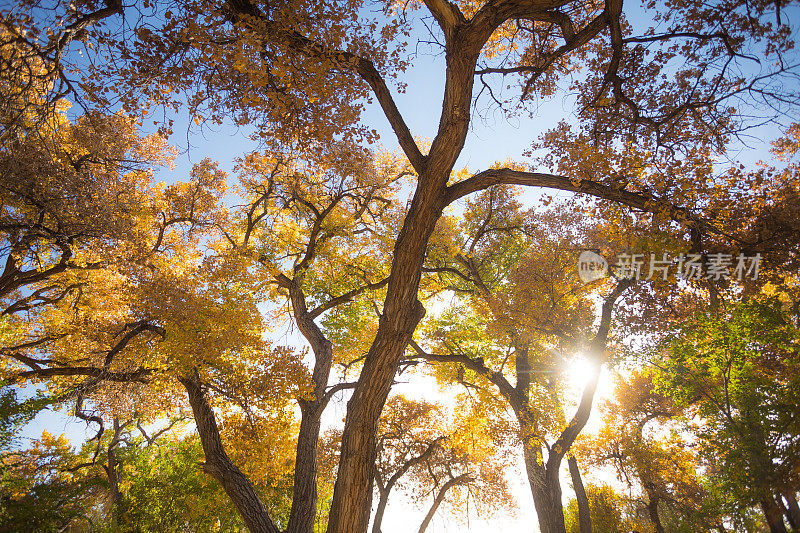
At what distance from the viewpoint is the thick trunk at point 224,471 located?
8.09 meters

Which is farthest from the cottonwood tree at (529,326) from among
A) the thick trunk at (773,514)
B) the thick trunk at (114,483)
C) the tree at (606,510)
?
the thick trunk at (114,483)

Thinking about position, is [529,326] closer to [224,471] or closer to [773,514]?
[773,514]

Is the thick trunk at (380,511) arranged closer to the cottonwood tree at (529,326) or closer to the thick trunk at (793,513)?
the cottonwood tree at (529,326)

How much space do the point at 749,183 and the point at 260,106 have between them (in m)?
7.72

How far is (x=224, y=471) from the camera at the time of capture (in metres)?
8.38

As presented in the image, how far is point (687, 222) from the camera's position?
16.1 feet

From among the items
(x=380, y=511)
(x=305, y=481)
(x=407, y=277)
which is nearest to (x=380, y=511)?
(x=380, y=511)

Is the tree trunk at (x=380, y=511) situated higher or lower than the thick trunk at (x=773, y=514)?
higher

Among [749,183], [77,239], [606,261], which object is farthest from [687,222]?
[77,239]

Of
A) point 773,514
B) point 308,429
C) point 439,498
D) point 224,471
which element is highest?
point 308,429

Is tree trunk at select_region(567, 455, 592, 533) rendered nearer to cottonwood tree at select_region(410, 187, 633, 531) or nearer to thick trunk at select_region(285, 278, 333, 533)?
cottonwood tree at select_region(410, 187, 633, 531)

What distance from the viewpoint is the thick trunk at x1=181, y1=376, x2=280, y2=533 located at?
319 inches

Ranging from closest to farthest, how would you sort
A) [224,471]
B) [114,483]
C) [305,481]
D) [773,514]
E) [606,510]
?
[773,514] → [224,471] → [305,481] → [114,483] → [606,510]

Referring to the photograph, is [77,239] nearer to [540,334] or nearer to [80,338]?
[80,338]
